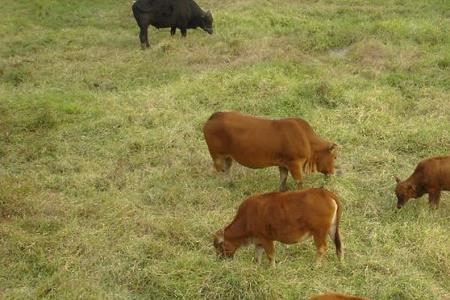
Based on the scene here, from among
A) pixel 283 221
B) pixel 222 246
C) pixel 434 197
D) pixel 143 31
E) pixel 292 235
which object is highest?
pixel 283 221

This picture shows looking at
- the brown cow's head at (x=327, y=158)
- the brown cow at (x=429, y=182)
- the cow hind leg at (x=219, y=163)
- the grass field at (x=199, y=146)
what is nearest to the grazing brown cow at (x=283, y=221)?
the grass field at (x=199, y=146)

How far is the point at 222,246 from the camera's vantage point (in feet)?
21.2

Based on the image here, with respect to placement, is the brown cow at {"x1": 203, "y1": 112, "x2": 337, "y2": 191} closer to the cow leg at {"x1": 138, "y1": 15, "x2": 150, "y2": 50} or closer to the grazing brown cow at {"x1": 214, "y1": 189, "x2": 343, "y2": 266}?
the grazing brown cow at {"x1": 214, "y1": 189, "x2": 343, "y2": 266}

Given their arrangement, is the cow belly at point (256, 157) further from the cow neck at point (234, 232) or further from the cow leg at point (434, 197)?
the cow leg at point (434, 197)

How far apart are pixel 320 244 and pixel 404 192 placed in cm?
188

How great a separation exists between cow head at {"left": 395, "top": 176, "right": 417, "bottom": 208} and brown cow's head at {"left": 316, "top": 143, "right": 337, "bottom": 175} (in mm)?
873

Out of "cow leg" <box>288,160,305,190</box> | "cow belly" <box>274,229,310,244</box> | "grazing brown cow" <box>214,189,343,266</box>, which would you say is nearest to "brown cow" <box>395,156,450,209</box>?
"cow leg" <box>288,160,305,190</box>

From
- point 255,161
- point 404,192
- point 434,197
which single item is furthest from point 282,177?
point 434,197

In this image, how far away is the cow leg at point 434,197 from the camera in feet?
25.3

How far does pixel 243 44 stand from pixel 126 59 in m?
2.62

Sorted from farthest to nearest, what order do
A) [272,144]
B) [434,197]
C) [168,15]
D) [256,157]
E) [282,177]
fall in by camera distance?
[168,15]
[282,177]
[256,157]
[272,144]
[434,197]

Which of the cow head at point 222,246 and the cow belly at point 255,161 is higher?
the cow belly at point 255,161

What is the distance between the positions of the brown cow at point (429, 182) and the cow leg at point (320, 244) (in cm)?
180

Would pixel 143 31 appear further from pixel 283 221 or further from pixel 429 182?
pixel 283 221
